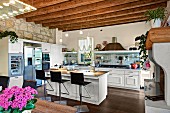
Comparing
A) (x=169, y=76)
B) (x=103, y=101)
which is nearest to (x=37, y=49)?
(x=103, y=101)

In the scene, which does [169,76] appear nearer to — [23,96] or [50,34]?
[23,96]

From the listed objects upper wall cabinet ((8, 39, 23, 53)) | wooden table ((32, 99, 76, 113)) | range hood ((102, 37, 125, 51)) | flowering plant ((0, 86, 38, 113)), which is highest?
range hood ((102, 37, 125, 51))

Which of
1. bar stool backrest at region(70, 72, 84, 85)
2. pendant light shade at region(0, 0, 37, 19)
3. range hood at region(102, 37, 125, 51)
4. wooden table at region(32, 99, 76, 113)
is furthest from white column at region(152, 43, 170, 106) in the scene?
range hood at region(102, 37, 125, 51)

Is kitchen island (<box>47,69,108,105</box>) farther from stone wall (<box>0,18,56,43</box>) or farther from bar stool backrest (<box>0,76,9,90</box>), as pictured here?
stone wall (<box>0,18,56,43</box>)

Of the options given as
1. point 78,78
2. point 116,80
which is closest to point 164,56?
point 78,78

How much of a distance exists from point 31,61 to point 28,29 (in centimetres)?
158

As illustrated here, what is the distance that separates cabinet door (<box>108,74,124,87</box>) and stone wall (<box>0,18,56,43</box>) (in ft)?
12.9

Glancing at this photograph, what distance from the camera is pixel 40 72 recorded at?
401cm

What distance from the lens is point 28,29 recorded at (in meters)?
5.91

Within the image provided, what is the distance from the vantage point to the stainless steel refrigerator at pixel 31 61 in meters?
5.13

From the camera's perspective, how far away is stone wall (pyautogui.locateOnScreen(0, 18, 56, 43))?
5.04 m

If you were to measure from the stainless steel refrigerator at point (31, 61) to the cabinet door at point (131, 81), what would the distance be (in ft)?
12.8

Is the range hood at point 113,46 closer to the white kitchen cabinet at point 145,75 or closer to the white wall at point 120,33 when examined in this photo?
the white wall at point 120,33

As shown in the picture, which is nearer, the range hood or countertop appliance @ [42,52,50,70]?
countertop appliance @ [42,52,50,70]
